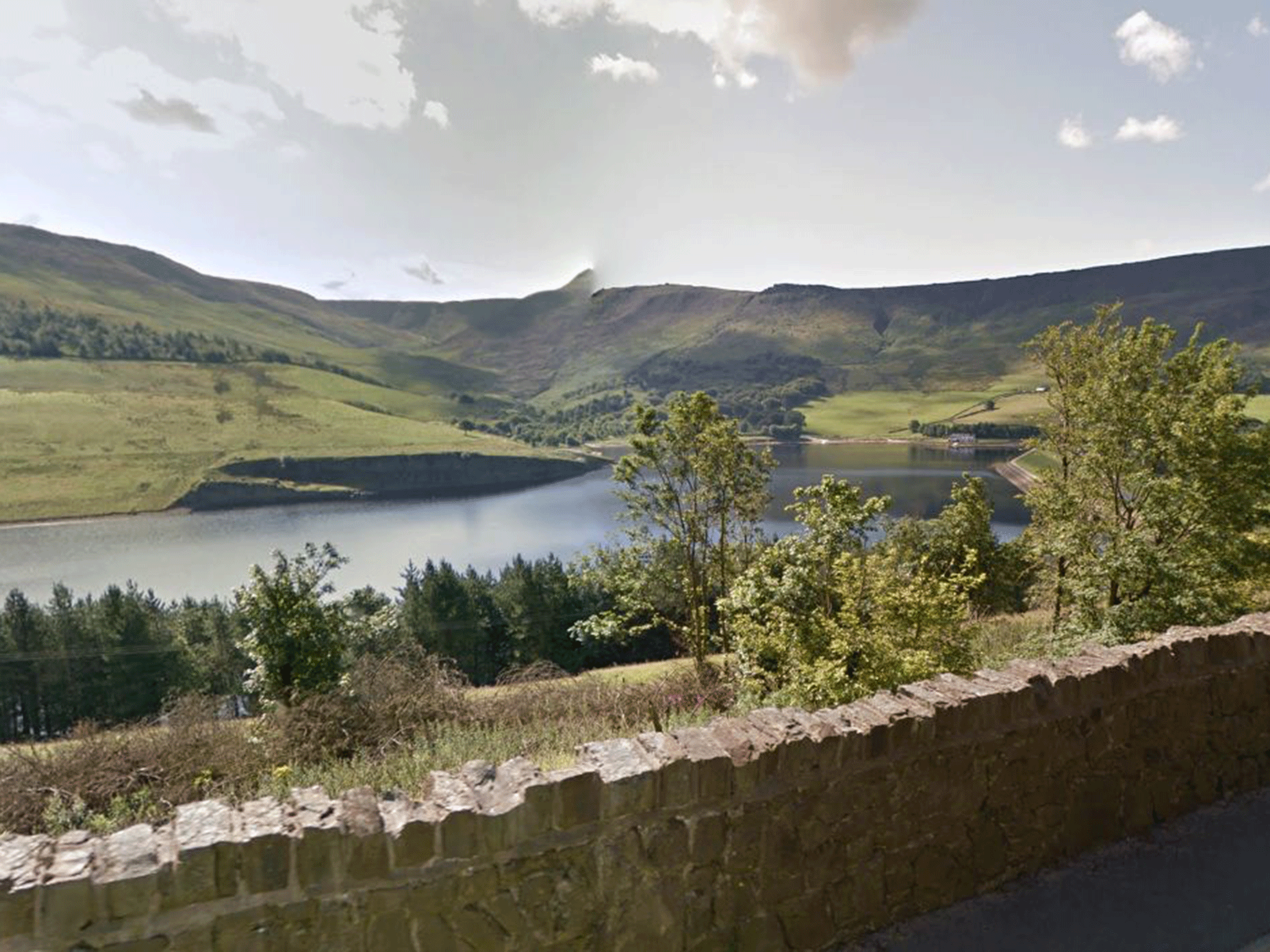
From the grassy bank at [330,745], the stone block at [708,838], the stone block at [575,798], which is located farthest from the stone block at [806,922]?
the grassy bank at [330,745]

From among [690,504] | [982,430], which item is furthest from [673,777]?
[982,430]

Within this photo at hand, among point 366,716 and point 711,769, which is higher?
point 711,769

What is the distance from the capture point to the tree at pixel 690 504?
19984 mm

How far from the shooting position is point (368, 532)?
363ft

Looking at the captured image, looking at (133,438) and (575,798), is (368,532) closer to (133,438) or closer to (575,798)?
(133,438)

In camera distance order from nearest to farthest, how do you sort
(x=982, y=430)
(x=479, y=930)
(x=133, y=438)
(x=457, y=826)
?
(x=457, y=826)
(x=479, y=930)
(x=133, y=438)
(x=982, y=430)

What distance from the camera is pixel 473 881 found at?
11.4 ft

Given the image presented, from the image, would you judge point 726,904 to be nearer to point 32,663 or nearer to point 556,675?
point 556,675

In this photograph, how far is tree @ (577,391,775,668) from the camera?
65.6ft

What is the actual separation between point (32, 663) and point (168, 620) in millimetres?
8037

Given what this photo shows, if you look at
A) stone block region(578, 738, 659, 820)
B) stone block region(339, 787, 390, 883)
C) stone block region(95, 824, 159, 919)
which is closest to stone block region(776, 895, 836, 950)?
stone block region(578, 738, 659, 820)

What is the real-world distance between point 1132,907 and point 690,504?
54.5 ft

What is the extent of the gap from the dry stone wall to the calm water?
7016cm

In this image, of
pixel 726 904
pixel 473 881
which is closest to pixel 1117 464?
pixel 726 904
